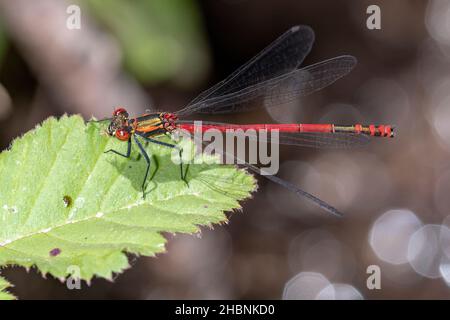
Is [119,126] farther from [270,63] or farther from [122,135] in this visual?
[270,63]

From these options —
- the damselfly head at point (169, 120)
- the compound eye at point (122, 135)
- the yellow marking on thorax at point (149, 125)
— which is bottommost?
the compound eye at point (122, 135)

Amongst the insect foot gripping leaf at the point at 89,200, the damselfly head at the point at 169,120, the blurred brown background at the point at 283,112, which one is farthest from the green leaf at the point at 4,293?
the blurred brown background at the point at 283,112

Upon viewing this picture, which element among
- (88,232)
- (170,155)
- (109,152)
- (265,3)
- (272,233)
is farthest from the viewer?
(265,3)

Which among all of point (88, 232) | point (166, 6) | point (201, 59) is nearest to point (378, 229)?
point (201, 59)

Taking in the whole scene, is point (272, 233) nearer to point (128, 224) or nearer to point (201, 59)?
point (201, 59)

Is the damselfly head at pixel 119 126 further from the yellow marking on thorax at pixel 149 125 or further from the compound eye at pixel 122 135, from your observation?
the yellow marking on thorax at pixel 149 125

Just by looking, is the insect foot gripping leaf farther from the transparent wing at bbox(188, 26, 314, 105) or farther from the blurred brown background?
the blurred brown background
